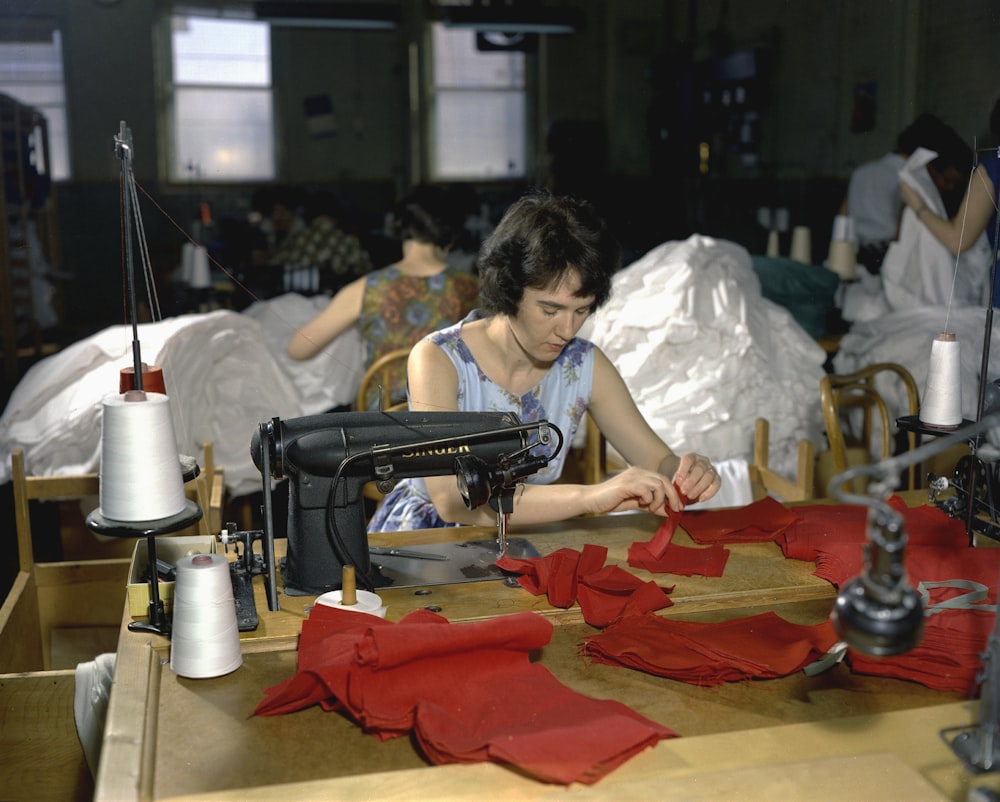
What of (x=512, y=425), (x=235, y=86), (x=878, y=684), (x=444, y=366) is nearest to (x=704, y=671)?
(x=878, y=684)

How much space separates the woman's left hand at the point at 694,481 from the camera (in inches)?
70.4

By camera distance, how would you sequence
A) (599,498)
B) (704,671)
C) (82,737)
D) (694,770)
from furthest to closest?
(599,498)
(82,737)
(704,671)
(694,770)

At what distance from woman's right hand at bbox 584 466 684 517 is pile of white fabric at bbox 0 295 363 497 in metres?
1.26

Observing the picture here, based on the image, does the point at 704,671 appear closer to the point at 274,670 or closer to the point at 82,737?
the point at 274,670

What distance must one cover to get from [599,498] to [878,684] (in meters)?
0.63

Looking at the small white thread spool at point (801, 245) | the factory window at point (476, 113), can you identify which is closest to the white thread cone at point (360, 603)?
the small white thread spool at point (801, 245)

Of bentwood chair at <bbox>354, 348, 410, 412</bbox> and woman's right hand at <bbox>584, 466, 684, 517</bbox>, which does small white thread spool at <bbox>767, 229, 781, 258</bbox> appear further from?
woman's right hand at <bbox>584, 466, 684, 517</bbox>

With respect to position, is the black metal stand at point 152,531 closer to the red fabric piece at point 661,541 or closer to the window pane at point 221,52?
the red fabric piece at point 661,541

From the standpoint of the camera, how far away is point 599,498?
1796 millimetres

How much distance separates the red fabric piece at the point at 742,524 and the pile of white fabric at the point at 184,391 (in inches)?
54.4

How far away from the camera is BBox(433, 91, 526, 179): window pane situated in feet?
18.4

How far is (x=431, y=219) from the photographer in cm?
328

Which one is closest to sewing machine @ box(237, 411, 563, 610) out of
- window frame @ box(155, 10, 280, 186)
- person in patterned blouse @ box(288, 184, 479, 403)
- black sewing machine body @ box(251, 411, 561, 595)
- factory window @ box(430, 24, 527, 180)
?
black sewing machine body @ box(251, 411, 561, 595)

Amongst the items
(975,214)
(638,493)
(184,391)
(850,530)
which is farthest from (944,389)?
(184,391)
